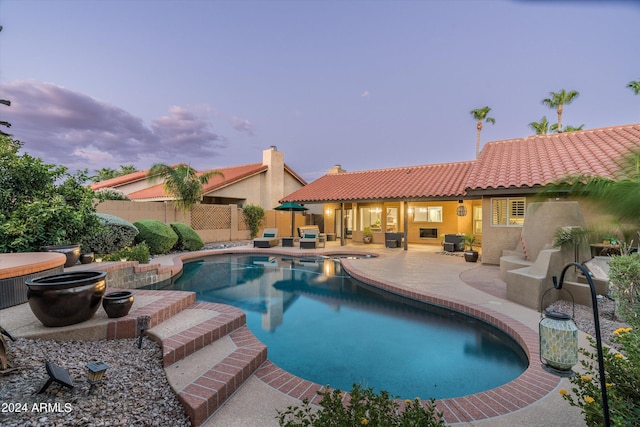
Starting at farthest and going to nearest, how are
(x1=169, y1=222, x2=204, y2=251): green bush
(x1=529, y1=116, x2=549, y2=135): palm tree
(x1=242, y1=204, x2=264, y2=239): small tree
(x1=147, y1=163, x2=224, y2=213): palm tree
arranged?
1. (x1=529, y1=116, x2=549, y2=135): palm tree
2. (x1=242, y1=204, x2=264, y2=239): small tree
3. (x1=147, y1=163, x2=224, y2=213): palm tree
4. (x1=169, y1=222, x2=204, y2=251): green bush

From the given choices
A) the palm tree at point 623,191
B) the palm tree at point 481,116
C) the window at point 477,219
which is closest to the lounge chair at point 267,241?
the window at point 477,219

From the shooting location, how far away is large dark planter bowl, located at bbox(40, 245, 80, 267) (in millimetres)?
7027

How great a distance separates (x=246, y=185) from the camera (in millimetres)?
22656

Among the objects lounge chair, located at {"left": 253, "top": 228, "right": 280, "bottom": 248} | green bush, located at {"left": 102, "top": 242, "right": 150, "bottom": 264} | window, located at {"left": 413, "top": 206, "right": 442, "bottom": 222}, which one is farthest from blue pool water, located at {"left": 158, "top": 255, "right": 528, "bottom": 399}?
window, located at {"left": 413, "top": 206, "right": 442, "bottom": 222}

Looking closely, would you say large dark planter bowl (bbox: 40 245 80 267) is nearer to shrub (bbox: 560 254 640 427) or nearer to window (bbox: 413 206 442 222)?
shrub (bbox: 560 254 640 427)

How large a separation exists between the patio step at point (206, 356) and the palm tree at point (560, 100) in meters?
32.6

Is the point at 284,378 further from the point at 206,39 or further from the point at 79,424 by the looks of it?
the point at 206,39

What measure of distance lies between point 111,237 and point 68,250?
3.81 meters

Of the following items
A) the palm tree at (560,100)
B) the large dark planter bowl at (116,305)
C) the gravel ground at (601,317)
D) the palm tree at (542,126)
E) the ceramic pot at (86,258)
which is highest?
the palm tree at (560,100)

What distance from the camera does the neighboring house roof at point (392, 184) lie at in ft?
49.8

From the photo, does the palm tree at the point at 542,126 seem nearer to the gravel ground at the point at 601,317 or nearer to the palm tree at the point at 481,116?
the palm tree at the point at 481,116

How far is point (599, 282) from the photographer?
6.73 m

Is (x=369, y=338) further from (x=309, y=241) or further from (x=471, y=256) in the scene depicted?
(x=309, y=241)

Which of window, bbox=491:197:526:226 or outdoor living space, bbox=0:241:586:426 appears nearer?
outdoor living space, bbox=0:241:586:426
